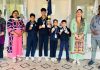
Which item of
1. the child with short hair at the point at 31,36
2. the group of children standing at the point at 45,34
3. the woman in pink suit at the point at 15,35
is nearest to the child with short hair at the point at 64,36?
the group of children standing at the point at 45,34

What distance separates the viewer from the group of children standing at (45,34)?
6.23m

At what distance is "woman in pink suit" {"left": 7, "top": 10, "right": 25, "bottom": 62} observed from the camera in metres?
6.09

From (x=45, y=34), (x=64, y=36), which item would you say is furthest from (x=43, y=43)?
(x=64, y=36)

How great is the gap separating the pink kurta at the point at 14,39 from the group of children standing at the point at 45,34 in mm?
191

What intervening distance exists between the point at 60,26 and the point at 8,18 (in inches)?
50.3

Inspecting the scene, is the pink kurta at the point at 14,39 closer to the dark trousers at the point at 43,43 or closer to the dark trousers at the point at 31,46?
the dark trousers at the point at 31,46

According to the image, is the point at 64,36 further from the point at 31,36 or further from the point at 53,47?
the point at 31,36

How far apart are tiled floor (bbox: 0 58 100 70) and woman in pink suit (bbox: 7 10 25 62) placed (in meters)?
0.20

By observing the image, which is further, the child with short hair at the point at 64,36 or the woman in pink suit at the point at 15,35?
the child with short hair at the point at 64,36

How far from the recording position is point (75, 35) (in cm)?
623

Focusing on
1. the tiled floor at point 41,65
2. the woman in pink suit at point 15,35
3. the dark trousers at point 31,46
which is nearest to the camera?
the tiled floor at point 41,65

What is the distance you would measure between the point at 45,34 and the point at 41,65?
29.0 inches

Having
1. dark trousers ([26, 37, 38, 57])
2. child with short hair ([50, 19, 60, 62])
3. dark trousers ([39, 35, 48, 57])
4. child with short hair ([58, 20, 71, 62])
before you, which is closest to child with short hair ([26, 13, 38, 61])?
dark trousers ([26, 37, 38, 57])

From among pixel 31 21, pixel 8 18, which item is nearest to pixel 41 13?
pixel 31 21
